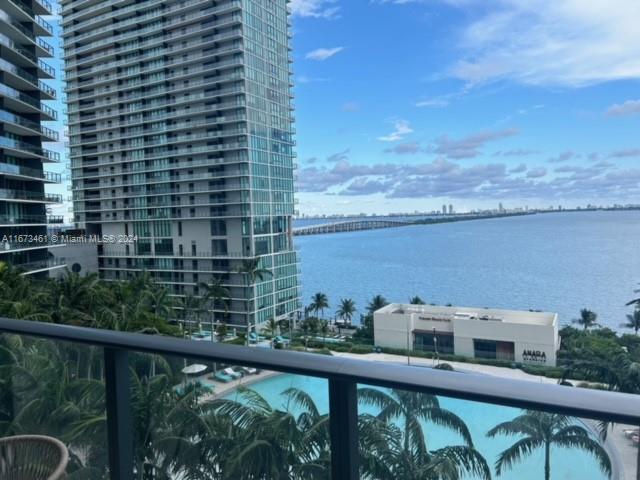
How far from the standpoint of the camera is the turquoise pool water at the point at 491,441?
1.95ft

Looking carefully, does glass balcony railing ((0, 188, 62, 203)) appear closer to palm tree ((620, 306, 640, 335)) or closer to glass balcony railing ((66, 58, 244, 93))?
glass balcony railing ((66, 58, 244, 93))

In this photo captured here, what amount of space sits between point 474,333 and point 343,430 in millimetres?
12122

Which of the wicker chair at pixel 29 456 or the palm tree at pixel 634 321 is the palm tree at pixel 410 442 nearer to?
the wicker chair at pixel 29 456

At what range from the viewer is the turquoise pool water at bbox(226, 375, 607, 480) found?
0.60m

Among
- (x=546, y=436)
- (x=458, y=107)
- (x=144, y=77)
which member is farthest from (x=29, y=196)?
(x=458, y=107)

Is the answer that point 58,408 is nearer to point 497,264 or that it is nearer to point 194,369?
point 194,369

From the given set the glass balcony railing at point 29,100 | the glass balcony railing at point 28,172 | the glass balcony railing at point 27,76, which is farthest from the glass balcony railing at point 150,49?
the glass balcony railing at point 28,172

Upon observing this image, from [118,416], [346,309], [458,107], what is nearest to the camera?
[118,416]

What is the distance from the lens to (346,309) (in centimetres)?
2272

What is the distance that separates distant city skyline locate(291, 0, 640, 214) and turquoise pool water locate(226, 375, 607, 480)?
36.2 feet

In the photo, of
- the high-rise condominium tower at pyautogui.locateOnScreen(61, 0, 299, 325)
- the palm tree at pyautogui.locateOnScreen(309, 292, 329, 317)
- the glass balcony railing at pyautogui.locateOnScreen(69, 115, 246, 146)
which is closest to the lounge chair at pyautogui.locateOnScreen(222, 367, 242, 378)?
the palm tree at pyautogui.locateOnScreen(309, 292, 329, 317)

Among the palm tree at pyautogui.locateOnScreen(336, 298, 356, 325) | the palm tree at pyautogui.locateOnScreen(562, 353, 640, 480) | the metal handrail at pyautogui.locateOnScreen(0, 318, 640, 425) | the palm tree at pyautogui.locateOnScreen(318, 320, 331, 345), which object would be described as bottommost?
the palm tree at pyautogui.locateOnScreen(318, 320, 331, 345)

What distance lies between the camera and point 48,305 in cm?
1109

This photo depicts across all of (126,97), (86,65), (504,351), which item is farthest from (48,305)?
(86,65)
